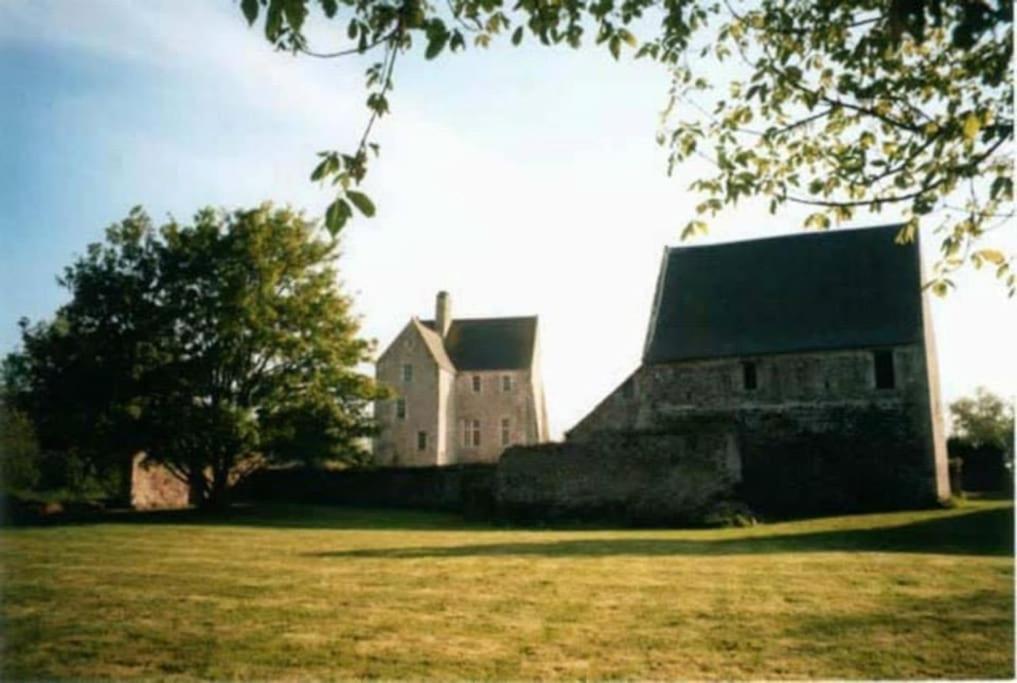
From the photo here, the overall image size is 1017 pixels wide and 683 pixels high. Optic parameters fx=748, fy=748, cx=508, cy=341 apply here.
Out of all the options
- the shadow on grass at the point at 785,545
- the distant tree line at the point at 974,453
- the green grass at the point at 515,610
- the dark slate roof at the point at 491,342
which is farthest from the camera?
the dark slate roof at the point at 491,342

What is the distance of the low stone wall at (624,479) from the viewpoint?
20359mm

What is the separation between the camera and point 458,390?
43.5m

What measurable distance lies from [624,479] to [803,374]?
810 centimetres

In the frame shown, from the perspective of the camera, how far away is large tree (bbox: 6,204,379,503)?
2227 cm

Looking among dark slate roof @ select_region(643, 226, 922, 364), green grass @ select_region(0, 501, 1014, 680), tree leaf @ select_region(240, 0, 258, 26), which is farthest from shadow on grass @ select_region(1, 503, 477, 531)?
tree leaf @ select_region(240, 0, 258, 26)

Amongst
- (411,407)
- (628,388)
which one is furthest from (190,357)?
(411,407)

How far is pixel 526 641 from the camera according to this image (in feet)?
19.7

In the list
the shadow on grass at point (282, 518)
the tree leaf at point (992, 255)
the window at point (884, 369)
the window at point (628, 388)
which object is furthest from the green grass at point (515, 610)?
the window at point (628, 388)

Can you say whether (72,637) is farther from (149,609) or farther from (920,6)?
(920,6)

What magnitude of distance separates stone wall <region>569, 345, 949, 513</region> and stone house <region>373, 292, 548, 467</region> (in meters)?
16.9

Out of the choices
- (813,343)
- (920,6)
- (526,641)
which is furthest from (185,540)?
(813,343)

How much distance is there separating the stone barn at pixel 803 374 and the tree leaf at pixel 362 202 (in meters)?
18.5

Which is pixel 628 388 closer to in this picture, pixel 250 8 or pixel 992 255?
pixel 992 255

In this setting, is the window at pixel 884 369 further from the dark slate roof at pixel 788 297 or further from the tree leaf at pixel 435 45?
the tree leaf at pixel 435 45
